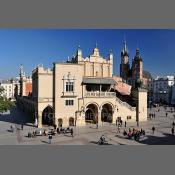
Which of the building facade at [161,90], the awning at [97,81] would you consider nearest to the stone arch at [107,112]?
the awning at [97,81]

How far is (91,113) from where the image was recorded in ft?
143

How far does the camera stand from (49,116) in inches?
1577

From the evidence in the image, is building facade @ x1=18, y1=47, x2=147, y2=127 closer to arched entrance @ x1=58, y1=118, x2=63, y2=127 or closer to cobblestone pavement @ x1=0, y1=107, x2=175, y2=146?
arched entrance @ x1=58, y1=118, x2=63, y2=127

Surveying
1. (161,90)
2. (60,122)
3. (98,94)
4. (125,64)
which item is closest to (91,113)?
(98,94)

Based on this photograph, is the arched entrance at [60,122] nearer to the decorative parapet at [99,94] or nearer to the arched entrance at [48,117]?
the arched entrance at [48,117]

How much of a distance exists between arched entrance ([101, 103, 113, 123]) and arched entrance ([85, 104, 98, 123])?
1.94 meters

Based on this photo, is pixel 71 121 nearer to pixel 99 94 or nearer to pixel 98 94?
pixel 98 94

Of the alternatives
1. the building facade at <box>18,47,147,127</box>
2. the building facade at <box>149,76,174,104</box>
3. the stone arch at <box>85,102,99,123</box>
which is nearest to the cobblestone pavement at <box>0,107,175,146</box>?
the building facade at <box>18,47,147,127</box>

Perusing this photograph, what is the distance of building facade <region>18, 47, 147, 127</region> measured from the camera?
124 feet

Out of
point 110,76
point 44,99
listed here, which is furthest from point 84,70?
point 44,99

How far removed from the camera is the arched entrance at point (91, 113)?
4170 centimetres

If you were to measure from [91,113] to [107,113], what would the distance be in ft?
8.71

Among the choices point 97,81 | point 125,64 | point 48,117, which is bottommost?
point 48,117

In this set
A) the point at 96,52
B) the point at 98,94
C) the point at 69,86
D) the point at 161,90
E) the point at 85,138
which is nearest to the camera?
the point at 85,138
